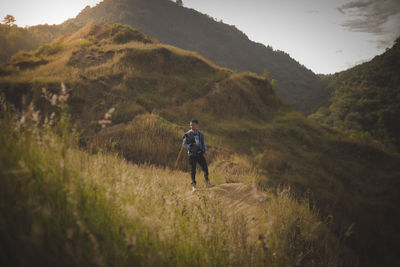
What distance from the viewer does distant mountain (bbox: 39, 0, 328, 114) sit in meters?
83.4

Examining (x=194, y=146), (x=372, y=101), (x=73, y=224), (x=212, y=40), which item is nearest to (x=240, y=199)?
(x=194, y=146)

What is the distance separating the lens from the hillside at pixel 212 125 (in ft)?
33.2

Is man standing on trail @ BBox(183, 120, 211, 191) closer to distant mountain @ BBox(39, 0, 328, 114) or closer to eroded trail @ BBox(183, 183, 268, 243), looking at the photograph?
eroded trail @ BBox(183, 183, 268, 243)

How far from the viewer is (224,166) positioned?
9891mm

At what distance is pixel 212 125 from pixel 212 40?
347 feet

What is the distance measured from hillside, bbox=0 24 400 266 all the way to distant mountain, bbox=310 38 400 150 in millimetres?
45560

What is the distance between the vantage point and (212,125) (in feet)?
51.9

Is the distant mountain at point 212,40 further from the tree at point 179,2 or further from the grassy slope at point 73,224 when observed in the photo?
the grassy slope at point 73,224

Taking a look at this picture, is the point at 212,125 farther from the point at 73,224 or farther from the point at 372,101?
the point at 372,101

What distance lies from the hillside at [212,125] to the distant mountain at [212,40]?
68.0 m

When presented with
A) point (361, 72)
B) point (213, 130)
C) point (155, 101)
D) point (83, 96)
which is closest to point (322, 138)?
point (213, 130)

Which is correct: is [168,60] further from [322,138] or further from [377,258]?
[377,258]

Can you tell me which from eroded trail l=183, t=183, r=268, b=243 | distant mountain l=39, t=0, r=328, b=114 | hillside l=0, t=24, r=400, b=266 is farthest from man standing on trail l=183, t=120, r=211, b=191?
distant mountain l=39, t=0, r=328, b=114

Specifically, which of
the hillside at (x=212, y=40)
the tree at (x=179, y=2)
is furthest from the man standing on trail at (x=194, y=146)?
the tree at (x=179, y=2)
